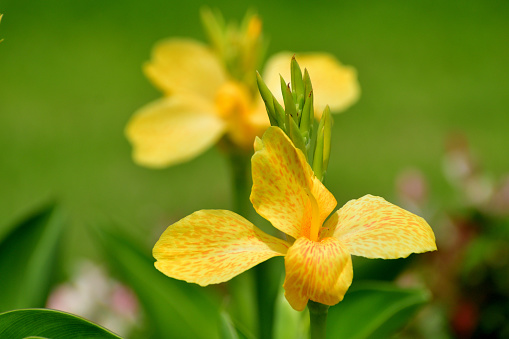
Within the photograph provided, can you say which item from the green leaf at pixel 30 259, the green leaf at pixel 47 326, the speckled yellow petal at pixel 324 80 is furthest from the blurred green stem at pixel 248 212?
the green leaf at pixel 47 326

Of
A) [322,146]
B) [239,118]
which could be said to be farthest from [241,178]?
[322,146]

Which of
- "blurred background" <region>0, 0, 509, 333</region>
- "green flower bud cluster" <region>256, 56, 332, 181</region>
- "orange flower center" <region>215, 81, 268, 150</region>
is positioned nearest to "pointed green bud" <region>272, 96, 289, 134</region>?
"green flower bud cluster" <region>256, 56, 332, 181</region>

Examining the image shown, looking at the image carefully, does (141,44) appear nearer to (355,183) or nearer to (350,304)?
(355,183)

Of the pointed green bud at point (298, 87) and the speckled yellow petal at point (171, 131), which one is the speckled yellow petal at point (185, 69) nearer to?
the speckled yellow petal at point (171, 131)

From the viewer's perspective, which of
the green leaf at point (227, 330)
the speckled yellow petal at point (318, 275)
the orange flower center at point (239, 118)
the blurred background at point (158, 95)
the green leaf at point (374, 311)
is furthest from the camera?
the blurred background at point (158, 95)

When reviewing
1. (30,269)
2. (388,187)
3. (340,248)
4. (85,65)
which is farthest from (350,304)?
(85,65)

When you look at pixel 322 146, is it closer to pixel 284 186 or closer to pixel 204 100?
pixel 284 186
